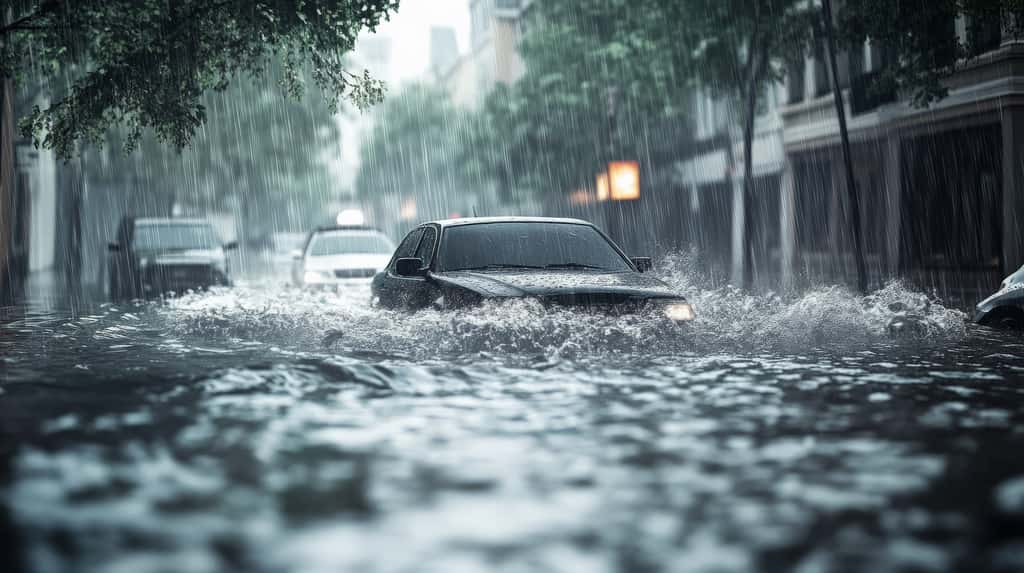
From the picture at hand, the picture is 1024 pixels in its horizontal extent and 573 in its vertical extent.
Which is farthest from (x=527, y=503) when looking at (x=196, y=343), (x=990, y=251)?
(x=990, y=251)

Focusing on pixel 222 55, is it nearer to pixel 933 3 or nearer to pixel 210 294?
pixel 210 294

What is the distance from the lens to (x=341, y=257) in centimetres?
2095

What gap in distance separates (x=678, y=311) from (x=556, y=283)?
95 centimetres

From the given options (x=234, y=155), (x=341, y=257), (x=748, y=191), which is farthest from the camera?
(x=234, y=155)

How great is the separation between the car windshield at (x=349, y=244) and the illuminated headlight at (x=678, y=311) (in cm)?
1273

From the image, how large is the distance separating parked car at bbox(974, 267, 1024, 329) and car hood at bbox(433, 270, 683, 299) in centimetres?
384

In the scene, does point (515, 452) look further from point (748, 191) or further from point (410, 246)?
point (748, 191)

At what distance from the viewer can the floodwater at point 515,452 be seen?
4016mm

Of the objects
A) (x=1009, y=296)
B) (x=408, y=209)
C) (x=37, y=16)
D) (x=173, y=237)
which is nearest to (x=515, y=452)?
(x=1009, y=296)

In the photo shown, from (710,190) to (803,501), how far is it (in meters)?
35.2

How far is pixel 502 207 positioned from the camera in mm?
63125

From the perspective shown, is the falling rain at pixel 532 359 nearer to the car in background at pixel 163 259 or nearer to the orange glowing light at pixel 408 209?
the car in background at pixel 163 259

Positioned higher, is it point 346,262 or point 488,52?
point 488,52

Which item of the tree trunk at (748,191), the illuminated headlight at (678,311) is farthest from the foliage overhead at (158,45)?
the tree trunk at (748,191)
